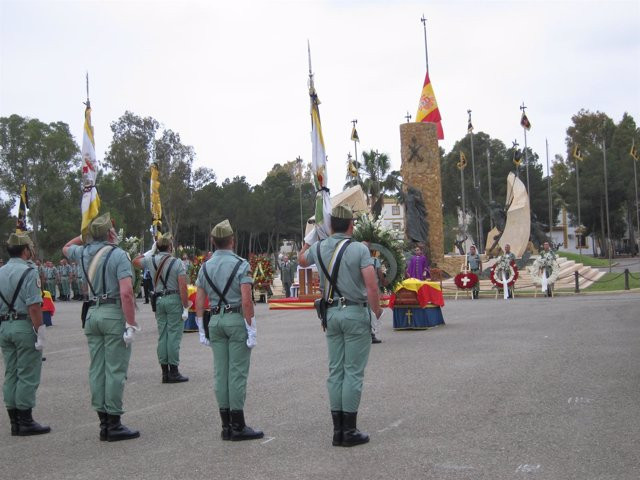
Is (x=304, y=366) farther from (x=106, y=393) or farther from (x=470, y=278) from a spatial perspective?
(x=470, y=278)

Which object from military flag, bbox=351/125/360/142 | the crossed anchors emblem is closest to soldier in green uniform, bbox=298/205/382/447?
the crossed anchors emblem

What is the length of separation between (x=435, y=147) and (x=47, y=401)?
3098cm

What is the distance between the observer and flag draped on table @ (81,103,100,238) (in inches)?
511

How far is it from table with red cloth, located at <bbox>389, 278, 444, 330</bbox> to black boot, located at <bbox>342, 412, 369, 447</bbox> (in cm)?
965

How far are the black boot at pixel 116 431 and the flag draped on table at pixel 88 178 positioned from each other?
630 centimetres

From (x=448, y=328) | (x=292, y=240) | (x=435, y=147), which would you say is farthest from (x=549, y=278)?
(x=292, y=240)

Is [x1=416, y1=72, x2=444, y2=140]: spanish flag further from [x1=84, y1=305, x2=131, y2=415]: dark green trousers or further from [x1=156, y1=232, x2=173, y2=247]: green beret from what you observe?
[x1=84, y1=305, x2=131, y2=415]: dark green trousers

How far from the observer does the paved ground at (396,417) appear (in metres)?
5.80

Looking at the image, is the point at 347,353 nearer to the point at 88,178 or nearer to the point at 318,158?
the point at 318,158

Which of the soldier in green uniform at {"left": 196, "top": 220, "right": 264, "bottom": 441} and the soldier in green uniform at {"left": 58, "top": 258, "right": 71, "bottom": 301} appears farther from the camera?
the soldier in green uniform at {"left": 58, "top": 258, "right": 71, "bottom": 301}

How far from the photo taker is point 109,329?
7.16 m

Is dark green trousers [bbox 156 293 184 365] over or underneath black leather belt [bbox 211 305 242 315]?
underneath

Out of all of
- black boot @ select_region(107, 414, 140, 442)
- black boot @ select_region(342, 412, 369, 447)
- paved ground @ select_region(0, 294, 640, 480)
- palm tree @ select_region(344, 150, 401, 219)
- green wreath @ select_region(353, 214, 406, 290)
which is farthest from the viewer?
palm tree @ select_region(344, 150, 401, 219)

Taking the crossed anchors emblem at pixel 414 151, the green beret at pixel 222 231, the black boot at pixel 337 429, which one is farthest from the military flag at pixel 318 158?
the crossed anchors emblem at pixel 414 151
